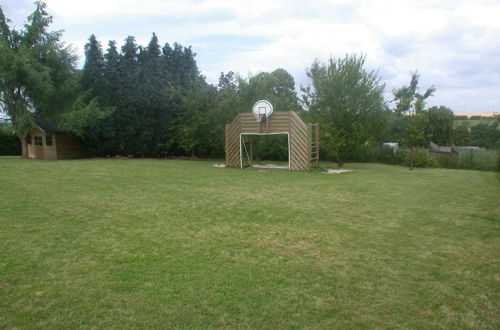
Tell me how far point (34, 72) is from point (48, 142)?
4.49 metres

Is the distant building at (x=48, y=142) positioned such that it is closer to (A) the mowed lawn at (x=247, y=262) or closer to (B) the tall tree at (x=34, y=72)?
(B) the tall tree at (x=34, y=72)

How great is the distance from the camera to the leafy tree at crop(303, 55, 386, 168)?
14.6 metres

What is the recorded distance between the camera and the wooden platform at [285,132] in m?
14.1

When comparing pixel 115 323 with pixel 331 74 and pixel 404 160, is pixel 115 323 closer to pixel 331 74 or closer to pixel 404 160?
pixel 331 74

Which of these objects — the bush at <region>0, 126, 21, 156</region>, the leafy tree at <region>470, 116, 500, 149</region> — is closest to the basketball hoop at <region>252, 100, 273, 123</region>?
the leafy tree at <region>470, 116, 500, 149</region>

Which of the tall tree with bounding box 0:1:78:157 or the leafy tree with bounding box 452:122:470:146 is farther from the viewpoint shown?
the leafy tree with bounding box 452:122:470:146

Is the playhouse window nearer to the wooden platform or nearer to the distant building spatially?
the distant building

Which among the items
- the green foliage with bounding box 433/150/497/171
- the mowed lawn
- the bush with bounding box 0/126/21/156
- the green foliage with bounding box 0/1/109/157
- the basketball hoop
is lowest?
the mowed lawn

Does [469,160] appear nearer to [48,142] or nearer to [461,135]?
[461,135]

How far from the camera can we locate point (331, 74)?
1489 centimetres

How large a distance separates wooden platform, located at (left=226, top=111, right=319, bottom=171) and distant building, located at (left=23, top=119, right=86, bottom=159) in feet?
38.1

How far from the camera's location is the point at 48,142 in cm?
2078

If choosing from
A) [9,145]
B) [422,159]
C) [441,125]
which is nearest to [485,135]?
[441,125]

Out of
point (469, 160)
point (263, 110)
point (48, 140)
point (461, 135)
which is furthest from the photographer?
point (461, 135)
